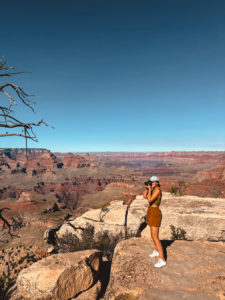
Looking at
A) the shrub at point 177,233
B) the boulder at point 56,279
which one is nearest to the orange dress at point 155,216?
the boulder at point 56,279

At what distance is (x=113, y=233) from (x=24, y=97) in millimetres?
8301

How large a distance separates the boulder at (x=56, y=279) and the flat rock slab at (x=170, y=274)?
925mm

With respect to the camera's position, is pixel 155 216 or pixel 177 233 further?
pixel 177 233

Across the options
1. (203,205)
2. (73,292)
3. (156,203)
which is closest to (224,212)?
(203,205)

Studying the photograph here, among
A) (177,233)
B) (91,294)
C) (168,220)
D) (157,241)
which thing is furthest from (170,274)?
(168,220)

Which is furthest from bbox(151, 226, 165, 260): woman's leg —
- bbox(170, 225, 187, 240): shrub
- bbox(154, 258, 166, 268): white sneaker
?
bbox(170, 225, 187, 240): shrub

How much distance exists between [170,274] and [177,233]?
4.52 m

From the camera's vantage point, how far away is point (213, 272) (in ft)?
15.1

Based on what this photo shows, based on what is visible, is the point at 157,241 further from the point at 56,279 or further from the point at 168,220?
the point at 168,220

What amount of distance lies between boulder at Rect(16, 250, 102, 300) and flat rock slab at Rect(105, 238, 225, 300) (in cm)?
93

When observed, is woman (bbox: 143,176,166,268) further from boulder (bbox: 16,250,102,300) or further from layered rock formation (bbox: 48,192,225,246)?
layered rock formation (bbox: 48,192,225,246)

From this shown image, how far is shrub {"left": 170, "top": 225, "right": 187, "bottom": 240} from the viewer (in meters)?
8.56

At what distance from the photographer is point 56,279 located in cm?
448

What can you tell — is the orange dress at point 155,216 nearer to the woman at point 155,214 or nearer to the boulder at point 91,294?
the woman at point 155,214
